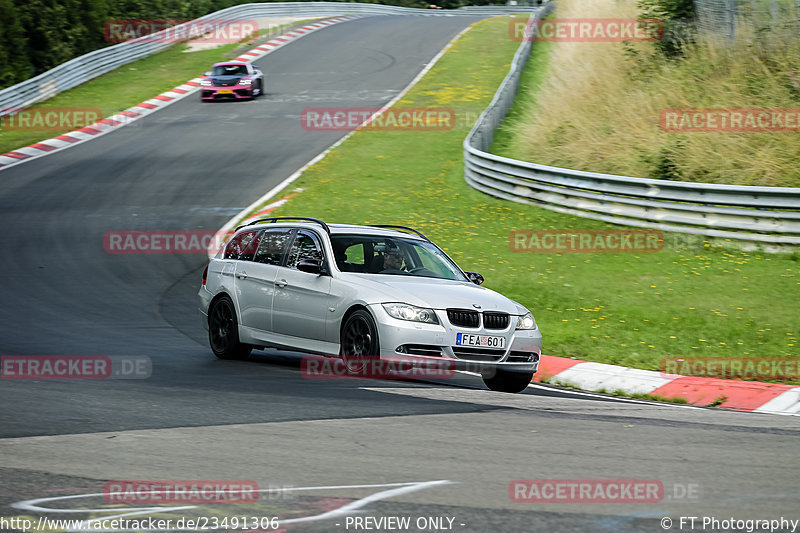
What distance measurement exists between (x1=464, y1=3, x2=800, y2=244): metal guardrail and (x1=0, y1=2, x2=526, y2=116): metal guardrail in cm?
2077

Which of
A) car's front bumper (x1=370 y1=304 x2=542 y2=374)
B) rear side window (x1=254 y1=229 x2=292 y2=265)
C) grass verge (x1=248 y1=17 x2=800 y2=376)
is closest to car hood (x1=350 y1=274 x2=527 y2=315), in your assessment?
car's front bumper (x1=370 y1=304 x2=542 y2=374)

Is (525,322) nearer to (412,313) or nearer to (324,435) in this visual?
(412,313)

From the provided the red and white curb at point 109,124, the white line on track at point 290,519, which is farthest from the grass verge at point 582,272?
the red and white curb at point 109,124

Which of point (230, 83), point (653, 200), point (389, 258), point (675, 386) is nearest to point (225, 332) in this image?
point (389, 258)

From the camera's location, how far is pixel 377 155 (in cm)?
2903

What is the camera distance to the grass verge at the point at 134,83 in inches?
1331

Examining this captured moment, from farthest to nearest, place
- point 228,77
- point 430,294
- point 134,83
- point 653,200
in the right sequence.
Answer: point 134,83
point 228,77
point 653,200
point 430,294

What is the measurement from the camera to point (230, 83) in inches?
1471

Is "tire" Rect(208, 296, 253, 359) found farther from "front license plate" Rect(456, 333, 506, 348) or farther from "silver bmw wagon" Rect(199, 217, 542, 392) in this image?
"front license plate" Rect(456, 333, 506, 348)

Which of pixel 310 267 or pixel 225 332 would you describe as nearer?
pixel 310 267

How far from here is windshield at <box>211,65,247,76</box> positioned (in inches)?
1486

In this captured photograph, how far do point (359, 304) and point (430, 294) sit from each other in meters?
0.70

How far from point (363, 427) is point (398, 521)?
8.18ft

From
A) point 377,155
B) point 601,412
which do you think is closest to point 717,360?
point 601,412
